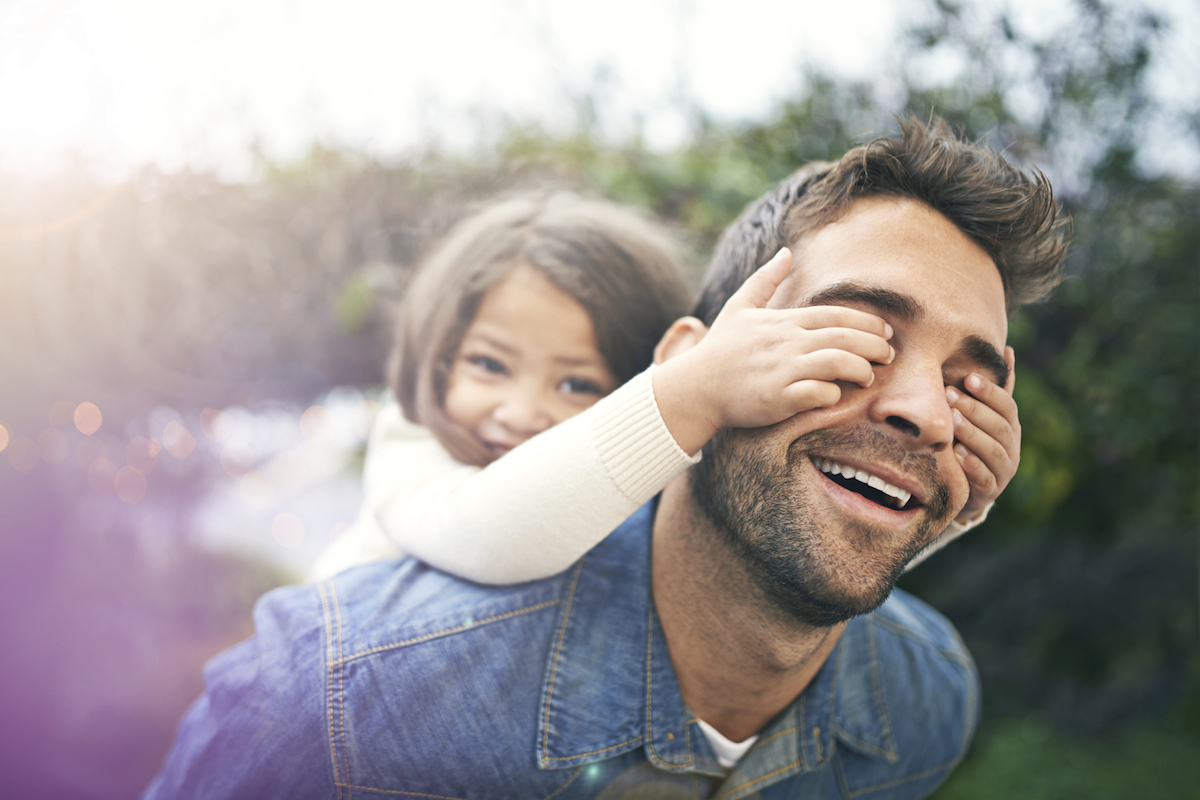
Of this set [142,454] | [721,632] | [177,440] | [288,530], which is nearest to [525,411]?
[721,632]

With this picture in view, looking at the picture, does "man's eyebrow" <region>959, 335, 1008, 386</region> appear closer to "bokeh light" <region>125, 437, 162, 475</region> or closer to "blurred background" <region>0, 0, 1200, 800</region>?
"blurred background" <region>0, 0, 1200, 800</region>

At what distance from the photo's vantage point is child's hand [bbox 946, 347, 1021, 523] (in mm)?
1479

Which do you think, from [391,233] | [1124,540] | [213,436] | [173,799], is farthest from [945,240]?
[213,436]

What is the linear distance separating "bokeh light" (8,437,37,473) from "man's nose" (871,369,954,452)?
4.01m

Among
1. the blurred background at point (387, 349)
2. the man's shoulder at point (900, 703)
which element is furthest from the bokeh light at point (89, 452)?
the man's shoulder at point (900, 703)

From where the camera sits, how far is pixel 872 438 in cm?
137

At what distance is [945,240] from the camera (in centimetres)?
154

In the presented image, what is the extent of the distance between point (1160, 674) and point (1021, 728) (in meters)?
0.96

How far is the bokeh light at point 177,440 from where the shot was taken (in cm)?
364

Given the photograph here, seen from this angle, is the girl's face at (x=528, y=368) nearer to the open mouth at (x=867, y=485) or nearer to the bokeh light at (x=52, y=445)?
the open mouth at (x=867, y=485)

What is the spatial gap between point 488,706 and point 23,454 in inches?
128

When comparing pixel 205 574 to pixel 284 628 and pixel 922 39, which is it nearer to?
pixel 284 628

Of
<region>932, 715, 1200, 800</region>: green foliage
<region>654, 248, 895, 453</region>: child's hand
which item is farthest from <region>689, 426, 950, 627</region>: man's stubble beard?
<region>932, 715, 1200, 800</region>: green foliage

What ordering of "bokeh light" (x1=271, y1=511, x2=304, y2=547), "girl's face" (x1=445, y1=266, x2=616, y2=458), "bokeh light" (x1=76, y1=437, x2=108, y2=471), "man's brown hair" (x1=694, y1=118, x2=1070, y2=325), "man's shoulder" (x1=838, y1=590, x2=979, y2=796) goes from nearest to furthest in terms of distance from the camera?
"man's brown hair" (x1=694, y1=118, x2=1070, y2=325) < "man's shoulder" (x1=838, y1=590, x2=979, y2=796) < "girl's face" (x1=445, y1=266, x2=616, y2=458) < "bokeh light" (x1=76, y1=437, x2=108, y2=471) < "bokeh light" (x1=271, y1=511, x2=304, y2=547)
